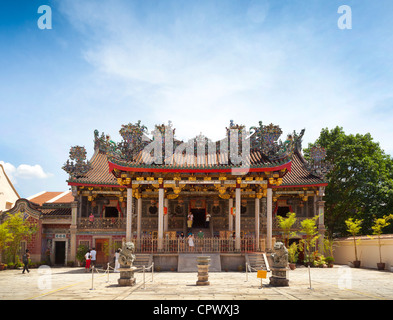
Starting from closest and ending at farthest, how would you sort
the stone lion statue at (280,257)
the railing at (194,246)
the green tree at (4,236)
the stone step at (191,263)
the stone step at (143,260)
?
the stone lion statue at (280,257)
the stone step at (191,263)
the stone step at (143,260)
the railing at (194,246)
the green tree at (4,236)

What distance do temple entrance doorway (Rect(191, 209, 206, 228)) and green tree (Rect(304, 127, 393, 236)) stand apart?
487 inches

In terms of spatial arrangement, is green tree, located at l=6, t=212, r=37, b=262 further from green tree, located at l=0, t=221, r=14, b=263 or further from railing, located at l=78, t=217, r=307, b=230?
railing, located at l=78, t=217, r=307, b=230

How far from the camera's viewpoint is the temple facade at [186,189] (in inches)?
866

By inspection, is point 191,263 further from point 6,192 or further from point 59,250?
point 6,192

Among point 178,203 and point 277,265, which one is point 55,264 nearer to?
point 178,203

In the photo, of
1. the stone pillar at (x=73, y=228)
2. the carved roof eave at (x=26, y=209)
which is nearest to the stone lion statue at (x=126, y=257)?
the stone pillar at (x=73, y=228)

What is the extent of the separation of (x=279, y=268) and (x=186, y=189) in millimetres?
12782

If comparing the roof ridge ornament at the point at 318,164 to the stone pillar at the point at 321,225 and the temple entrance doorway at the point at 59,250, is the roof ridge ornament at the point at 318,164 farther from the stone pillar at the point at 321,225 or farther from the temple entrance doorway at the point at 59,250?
the temple entrance doorway at the point at 59,250

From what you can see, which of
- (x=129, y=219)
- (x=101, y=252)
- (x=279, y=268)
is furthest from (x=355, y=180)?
(x=101, y=252)

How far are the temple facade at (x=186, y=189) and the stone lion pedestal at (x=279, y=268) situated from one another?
6160 millimetres

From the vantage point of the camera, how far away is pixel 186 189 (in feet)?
86.7

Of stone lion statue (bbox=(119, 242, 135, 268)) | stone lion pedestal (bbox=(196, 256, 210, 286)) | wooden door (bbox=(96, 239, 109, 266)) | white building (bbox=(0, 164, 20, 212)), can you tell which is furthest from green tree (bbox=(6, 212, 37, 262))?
stone lion pedestal (bbox=(196, 256, 210, 286))
